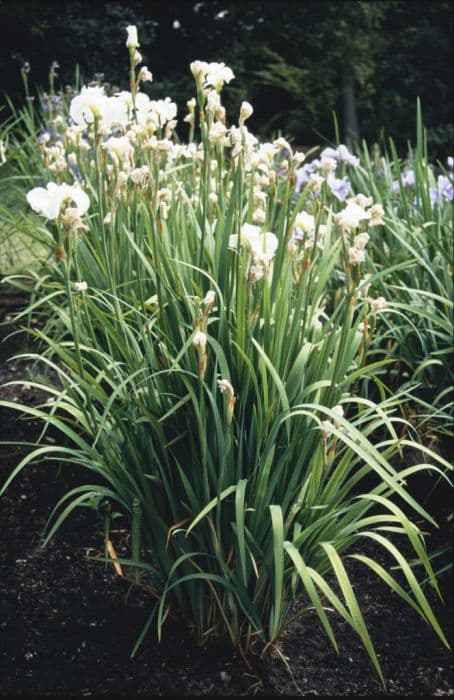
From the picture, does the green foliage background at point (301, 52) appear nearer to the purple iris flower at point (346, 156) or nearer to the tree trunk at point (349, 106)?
the tree trunk at point (349, 106)

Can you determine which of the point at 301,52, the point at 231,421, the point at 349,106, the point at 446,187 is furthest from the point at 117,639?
the point at 301,52

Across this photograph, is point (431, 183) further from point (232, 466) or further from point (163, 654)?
point (163, 654)

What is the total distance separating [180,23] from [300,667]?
10.3 metres

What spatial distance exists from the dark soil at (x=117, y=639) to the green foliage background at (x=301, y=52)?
7907 millimetres

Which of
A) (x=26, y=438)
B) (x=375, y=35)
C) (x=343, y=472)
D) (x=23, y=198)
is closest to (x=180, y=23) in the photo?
(x=375, y=35)

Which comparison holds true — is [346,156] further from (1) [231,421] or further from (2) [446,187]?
(1) [231,421]

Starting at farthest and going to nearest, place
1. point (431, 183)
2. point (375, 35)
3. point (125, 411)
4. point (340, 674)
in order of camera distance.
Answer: point (375, 35) < point (431, 183) < point (340, 674) < point (125, 411)

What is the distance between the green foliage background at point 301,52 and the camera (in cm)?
979

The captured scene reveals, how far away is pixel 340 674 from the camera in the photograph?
2000 mm

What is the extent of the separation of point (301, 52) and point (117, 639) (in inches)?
404

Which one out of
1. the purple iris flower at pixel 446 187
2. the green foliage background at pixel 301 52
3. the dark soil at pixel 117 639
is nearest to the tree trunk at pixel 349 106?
the green foliage background at pixel 301 52

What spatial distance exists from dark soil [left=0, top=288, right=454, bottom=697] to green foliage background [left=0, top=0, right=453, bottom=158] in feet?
25.9

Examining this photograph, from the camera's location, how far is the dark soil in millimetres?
1829

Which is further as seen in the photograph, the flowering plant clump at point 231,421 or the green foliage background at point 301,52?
the green foliage background at point 301,52
